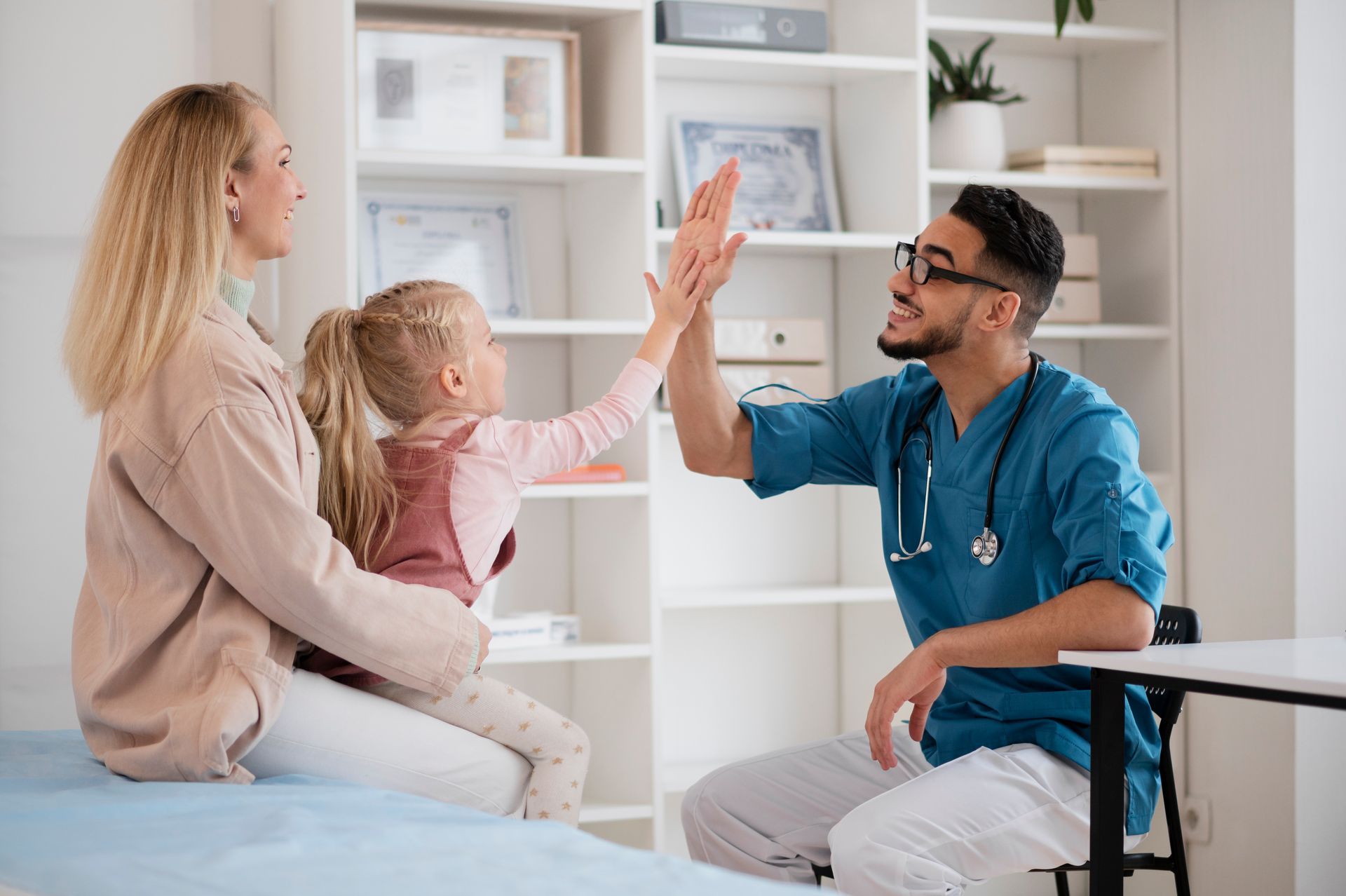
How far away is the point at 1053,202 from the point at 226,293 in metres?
2.39

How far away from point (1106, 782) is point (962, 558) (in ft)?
1.58

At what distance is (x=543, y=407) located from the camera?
3010 millimetres

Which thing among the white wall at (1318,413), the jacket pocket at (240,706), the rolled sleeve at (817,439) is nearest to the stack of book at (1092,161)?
the white wall at (1318,413)

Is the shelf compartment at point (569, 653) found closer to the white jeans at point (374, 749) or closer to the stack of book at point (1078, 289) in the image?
the white jeans at point (374, 749)

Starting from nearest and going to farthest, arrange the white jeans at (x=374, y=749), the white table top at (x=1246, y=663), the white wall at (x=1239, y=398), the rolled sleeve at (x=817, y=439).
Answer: the white table top at (x=1246, y=663), the white jeans at (x=374, y=749), the rolled sleeve at (x=817, y=439), the white wall at (x=1239, y=398)

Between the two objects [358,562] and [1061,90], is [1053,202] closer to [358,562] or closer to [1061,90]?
[1061,90]

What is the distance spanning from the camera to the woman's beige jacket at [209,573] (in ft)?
4.68

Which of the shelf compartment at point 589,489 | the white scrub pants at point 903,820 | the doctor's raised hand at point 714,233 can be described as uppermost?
the doctor's raised hand at point 714,233

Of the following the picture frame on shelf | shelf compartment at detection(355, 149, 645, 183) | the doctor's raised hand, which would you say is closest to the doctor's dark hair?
the doctor's raised hand

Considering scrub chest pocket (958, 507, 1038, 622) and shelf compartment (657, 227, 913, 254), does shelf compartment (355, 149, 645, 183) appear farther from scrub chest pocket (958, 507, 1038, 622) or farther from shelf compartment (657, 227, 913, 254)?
scrub chest pocket (958, 507, 1038, 622)

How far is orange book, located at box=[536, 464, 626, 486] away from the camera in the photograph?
263cm

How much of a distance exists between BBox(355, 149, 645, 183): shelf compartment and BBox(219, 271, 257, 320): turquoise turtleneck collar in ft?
3.20

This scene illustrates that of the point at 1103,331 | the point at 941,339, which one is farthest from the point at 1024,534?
the point at 1103,331

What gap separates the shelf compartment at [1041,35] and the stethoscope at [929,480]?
1184 millimetres
